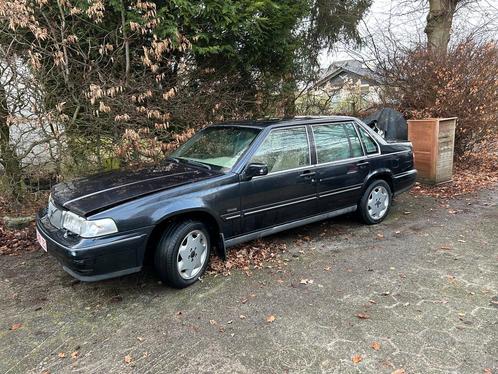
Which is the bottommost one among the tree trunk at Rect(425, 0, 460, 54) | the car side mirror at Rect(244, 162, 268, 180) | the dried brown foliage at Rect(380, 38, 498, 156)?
the car side mirror at Rect(244, 162, 268, 180)

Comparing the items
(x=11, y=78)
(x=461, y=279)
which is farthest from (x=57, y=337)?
(x=11, y=78)

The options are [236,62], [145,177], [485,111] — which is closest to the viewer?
[145,177]

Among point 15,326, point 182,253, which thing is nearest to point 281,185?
point 182,253

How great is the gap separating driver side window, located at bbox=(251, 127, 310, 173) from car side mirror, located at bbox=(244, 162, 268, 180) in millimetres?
137

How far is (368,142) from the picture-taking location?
5.45 meters

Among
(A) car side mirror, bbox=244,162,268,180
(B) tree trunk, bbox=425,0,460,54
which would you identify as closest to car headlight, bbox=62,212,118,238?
(A) car side mirror, bbox=244,162,268,180

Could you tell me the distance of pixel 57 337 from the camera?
3084 mm

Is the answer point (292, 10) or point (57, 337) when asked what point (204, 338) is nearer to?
point (57, 337)

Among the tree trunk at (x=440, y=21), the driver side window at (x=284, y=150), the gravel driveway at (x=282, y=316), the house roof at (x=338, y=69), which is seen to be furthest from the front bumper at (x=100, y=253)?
the tree trunk at (x=440, y=21)

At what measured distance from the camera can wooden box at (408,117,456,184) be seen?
24.5 ft

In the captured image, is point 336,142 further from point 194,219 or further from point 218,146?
point 194,219

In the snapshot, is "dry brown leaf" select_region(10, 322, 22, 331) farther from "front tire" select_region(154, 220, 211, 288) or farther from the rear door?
the rear door

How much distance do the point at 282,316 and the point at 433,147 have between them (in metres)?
5.55

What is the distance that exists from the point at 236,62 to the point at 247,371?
5.88 m
